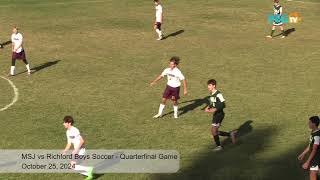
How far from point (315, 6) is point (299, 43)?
1282cm

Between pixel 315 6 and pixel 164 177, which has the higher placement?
pixel 315 6

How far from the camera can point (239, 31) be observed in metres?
35.8

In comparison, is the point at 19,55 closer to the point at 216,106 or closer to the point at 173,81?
the point at 173,81

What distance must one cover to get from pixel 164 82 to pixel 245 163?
9423 mm

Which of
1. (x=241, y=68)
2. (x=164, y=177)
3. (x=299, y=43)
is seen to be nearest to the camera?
(x=164, y=177)

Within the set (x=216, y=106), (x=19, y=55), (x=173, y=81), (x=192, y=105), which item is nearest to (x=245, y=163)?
(x=216, y=106)

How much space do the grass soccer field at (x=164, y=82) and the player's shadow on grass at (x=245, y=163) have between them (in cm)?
3

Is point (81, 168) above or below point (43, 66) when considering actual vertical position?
below

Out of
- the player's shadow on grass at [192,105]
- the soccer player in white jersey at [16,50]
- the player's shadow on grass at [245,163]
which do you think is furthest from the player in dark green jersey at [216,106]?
the soccer player in white jersey at [16,50]

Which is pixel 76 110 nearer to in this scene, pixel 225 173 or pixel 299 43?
pixel 225 173

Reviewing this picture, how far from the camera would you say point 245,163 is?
1644 cm

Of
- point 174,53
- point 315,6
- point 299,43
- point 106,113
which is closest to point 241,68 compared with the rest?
point 174,53

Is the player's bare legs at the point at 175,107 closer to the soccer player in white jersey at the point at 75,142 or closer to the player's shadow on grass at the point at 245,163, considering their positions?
the player's shadow on grass at the point at 245,163

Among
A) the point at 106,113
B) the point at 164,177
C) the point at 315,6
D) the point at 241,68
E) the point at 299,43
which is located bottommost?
the point at 164,177
